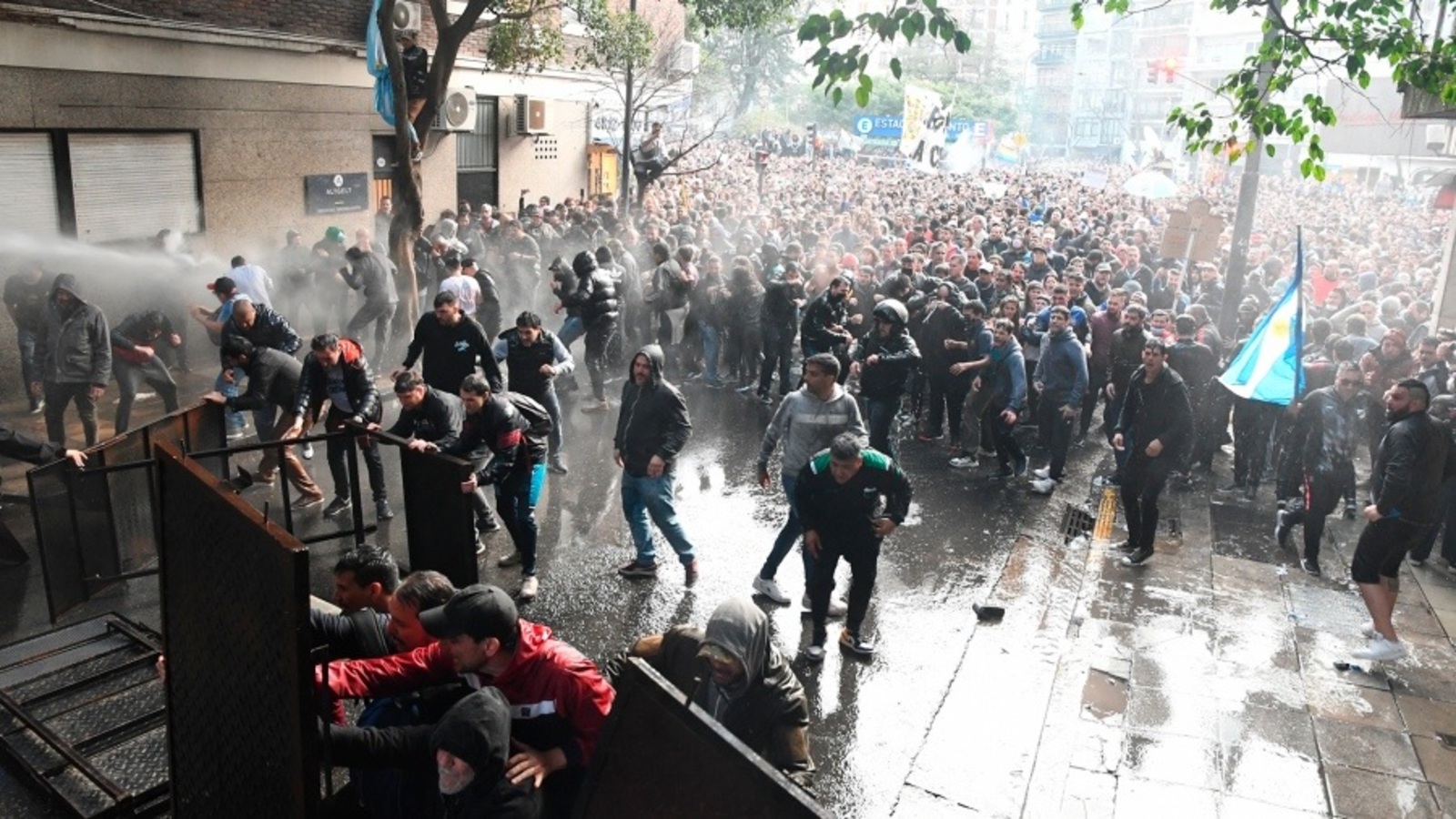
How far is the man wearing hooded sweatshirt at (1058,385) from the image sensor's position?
32.1 feet

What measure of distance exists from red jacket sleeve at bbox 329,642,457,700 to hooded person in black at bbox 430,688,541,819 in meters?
0.62

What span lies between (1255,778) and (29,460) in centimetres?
800

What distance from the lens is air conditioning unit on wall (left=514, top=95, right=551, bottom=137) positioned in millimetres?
21578

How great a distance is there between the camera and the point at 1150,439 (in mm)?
8133

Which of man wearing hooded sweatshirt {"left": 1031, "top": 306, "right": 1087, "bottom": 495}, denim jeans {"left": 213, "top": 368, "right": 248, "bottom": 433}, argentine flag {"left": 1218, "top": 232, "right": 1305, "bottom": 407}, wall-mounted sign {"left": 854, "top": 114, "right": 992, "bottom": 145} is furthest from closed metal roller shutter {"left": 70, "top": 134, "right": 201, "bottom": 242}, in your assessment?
wall-mounted sign {"left": 854, "top": 114, "right": 992, "bottom": 145}

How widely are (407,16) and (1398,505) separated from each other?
50.3ft

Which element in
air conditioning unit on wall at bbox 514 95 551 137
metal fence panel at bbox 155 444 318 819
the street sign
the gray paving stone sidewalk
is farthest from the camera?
air conditioning unit on wall at bbox 514 95 551 137

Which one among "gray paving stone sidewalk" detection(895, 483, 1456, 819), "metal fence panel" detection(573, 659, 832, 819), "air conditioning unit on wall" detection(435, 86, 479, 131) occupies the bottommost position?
"gray paving stone sidewalk" detection(895, 483, 1456, 819)

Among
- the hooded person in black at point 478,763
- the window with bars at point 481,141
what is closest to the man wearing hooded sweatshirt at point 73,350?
the hooded person in black at point 478,763

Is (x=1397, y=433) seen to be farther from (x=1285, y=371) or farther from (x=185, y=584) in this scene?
(x=185, y=584)

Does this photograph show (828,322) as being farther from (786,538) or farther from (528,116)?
(528,116)

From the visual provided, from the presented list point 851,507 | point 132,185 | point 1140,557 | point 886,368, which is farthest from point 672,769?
point 132,185

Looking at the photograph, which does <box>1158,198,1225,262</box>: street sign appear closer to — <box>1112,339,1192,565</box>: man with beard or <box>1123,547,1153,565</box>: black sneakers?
<box>1112,339,1192,565</box>: man with beard

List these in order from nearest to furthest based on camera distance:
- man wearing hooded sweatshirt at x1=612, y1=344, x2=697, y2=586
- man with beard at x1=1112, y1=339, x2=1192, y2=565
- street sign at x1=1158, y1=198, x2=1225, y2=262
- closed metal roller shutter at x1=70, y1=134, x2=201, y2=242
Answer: man wearing hooded sweatshirt at x1=612, y1=344, x2=697, y2=586 < man with beard at x1=1112, y1=339, x2=1192, y2=565 < closed metal roller shutter at x1=70, y1=134, x2=201, y2=242 < street sign at x1=1158, y1=198, x2=1225, y2=262
